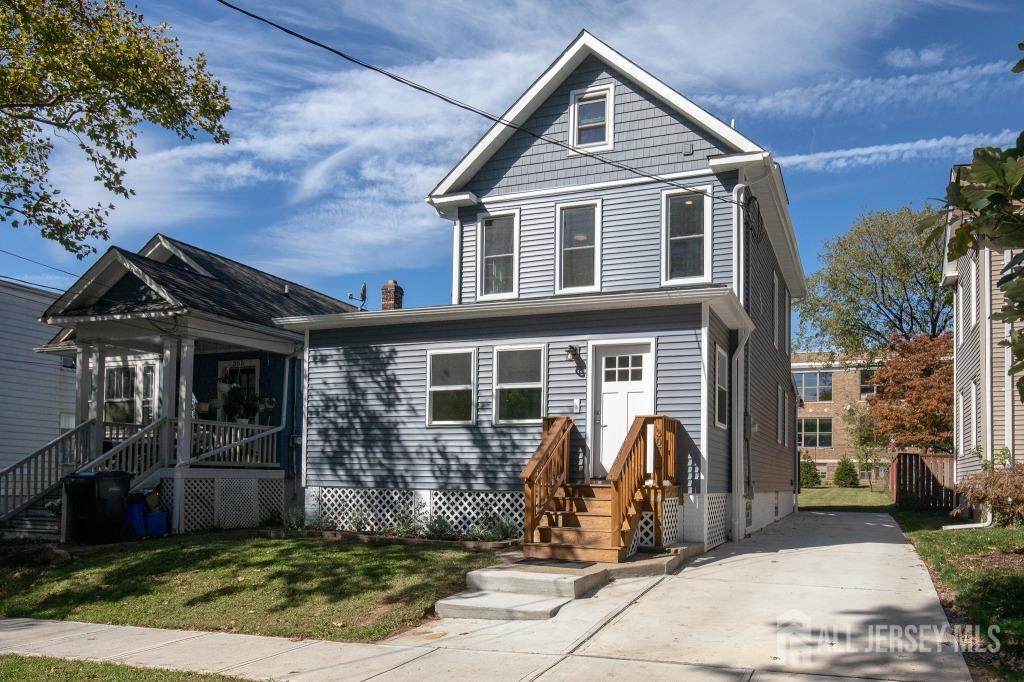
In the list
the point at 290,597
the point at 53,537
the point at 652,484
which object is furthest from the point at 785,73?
the point at 53,537

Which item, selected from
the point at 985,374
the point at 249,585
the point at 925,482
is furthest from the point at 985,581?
the point at 925,482

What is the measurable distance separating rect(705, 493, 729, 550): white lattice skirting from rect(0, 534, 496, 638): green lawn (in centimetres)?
334

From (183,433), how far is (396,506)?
14.0ft

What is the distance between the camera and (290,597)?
10.0 meters

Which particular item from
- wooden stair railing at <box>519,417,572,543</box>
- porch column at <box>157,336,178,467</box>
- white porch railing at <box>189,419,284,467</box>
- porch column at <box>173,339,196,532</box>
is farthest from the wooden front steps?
porch column at <box>157,336,178,467</box>

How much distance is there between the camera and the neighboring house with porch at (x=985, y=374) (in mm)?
15492

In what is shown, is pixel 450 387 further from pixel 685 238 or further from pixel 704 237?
pixel 704 237

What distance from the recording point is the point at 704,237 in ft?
50.2

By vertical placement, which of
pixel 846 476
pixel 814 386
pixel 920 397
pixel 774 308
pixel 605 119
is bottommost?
pixel 846 476

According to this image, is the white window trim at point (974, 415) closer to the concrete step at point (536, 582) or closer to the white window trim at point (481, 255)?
the white window trim at point (481, 255)

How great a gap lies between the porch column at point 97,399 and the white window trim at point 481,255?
749 centimetres

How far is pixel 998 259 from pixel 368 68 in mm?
12349

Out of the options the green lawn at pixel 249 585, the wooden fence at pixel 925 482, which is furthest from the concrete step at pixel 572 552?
the wooden fence at pixel 925 482

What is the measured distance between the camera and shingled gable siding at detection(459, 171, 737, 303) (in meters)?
15.2
